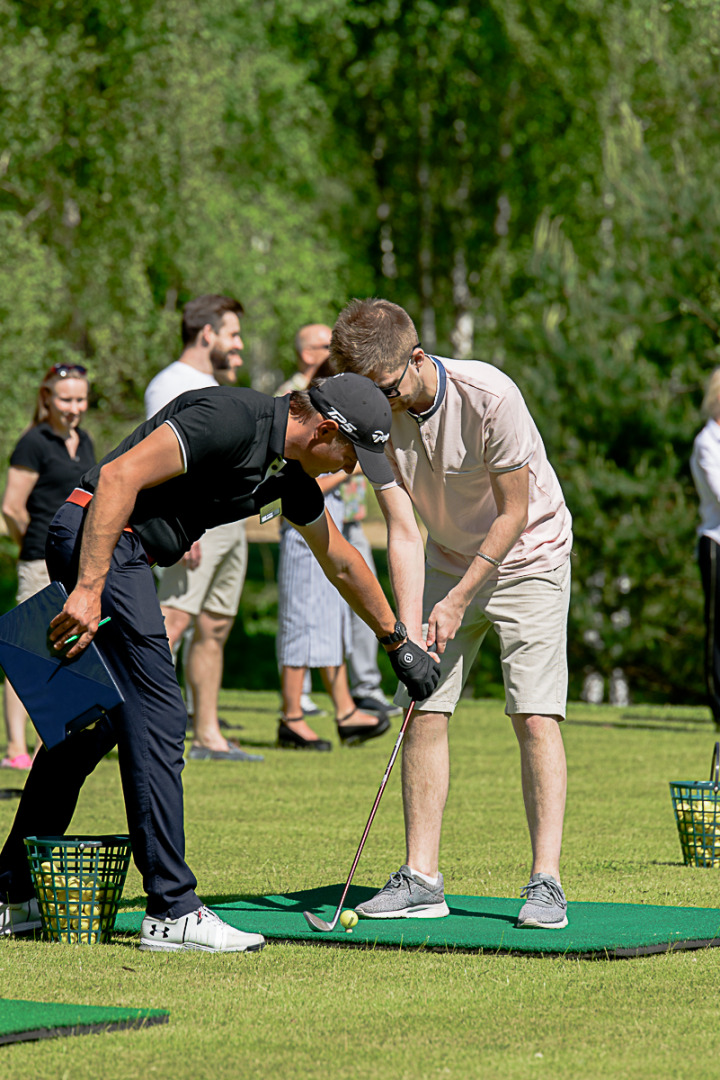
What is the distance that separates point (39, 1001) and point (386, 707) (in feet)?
20.7

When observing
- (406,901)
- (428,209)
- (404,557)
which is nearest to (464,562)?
(404,557)

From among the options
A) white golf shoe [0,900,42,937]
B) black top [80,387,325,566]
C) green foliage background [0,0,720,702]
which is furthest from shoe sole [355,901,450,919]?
green foliage background [0,0,720,702]

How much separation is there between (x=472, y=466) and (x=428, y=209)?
957 inches

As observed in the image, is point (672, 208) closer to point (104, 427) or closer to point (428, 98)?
point (104, 427)

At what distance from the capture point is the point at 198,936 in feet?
13.9

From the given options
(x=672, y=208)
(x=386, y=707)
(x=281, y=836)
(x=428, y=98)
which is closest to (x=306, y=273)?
(x=428, y=98)

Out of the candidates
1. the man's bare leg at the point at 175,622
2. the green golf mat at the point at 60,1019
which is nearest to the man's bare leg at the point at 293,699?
the man's bare leg at the point at 175,622

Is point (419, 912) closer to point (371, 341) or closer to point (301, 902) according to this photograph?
point (301, 902)

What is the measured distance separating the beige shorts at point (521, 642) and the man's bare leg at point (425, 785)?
2.9 inches

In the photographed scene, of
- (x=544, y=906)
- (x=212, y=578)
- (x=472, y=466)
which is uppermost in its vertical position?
(x=472, y=466)

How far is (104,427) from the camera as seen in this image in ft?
76.1

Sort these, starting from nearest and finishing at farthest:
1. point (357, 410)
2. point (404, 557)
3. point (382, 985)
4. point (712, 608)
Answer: point (382, 985)
point (357, 410)
point (404, 557)
point (712, 608)

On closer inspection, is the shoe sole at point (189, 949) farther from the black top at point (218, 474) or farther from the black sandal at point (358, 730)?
the black sandal at point (358, 730)

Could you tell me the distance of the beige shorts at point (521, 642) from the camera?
485 centimetres
